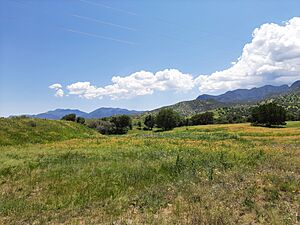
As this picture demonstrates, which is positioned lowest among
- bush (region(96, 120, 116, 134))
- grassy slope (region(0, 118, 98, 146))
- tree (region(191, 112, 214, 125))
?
tree (region(191, 112, 214, 125))

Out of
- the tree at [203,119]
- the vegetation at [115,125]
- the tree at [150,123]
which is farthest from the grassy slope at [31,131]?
the tree at [203,119]

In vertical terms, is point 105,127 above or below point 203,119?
above

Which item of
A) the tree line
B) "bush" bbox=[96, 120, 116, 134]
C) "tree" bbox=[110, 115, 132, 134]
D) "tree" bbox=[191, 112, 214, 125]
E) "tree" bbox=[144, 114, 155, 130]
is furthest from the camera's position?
"tree" bbox=[191, 112, 214, 125]

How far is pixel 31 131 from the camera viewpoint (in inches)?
1469

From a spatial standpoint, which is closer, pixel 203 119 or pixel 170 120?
pixel 170 120

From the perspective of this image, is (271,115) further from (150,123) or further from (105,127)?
(150,123)

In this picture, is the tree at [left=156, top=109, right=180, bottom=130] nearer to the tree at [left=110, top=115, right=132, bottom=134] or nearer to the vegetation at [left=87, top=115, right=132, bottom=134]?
the tree at [left=110, top=115, right=132, bottom=134]

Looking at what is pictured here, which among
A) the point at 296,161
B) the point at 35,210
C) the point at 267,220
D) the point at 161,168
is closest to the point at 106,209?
the point at 35,210

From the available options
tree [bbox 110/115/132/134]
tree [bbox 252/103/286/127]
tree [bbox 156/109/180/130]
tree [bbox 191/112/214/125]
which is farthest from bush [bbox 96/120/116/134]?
tree [bbox 252/103/286/127]

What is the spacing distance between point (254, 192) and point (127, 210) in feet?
14.2

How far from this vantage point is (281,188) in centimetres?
1004

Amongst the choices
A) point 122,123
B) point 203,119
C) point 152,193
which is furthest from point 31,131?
point 203,119

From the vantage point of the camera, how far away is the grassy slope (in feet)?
108

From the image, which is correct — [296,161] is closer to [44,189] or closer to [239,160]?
[239,160]
